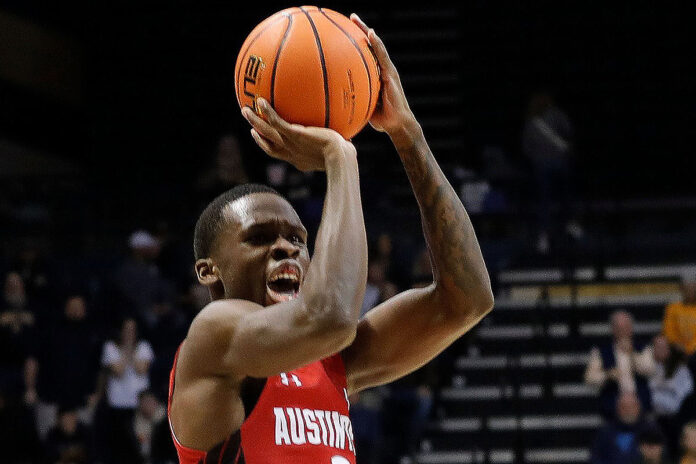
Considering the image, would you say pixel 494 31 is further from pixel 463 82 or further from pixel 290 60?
pixel 290 60

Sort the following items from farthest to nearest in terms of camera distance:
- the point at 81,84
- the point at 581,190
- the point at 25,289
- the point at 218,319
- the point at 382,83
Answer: the point at 81,84
the point at 581,190
the point at 25,289
the point at 382,83
the point at 218,319

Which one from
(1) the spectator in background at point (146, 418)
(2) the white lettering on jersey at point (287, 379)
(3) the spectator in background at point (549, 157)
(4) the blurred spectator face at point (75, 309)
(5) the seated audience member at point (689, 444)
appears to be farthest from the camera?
(3) the spectator in background at point (549, 157)

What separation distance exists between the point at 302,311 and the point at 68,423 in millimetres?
7334

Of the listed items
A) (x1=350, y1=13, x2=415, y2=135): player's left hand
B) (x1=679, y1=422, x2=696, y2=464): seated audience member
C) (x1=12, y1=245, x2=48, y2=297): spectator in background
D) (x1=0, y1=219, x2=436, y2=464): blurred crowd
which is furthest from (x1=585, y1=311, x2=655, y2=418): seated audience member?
(x1=350, y1=13, x2=415, y2=135): player's left hand

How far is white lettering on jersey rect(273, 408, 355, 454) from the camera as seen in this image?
2916 mm

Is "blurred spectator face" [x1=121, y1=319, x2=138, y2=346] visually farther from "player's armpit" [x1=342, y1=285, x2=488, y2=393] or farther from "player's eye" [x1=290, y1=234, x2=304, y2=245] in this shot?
"player's eye" [x1=290, y1=234, x2=304, y2=245]

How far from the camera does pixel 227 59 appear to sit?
16094 mm

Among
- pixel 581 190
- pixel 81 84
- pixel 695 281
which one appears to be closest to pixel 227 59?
pixel 81 84

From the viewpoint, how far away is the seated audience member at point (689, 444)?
27.2 feet

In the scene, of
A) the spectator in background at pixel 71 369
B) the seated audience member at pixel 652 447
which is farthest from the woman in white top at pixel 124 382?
the seated audience member at pixel 652 447

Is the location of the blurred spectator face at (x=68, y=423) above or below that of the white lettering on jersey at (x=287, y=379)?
below

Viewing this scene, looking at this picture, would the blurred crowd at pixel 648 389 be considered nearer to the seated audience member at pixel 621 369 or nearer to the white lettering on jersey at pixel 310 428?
the seated audience member at pixel 621 369

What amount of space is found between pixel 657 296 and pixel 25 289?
5859mm

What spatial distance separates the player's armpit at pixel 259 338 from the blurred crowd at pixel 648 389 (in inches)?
250
